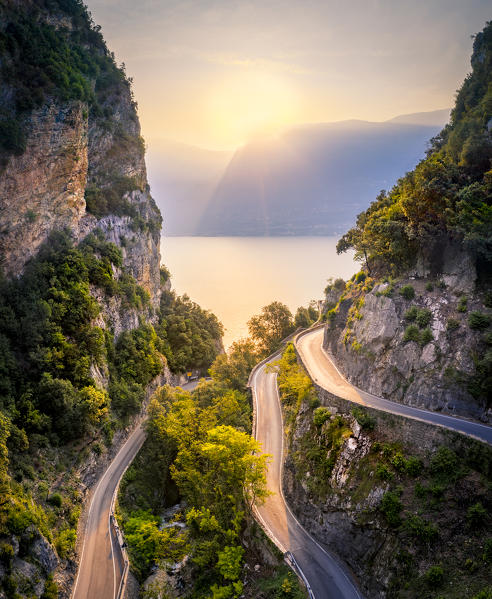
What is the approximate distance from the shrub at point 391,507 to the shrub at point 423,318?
1087 cm

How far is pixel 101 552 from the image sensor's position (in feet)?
76.8

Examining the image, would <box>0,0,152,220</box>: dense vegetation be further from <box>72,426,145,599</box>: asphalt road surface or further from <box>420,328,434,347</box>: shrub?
<box>420,328,434,347</box>: shrub

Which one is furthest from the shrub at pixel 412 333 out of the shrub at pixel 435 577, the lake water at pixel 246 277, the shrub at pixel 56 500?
the lake water at pixel 246 277

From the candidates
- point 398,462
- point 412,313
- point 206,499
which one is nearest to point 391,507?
point 398,462

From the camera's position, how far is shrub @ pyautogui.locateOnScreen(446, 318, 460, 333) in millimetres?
22250

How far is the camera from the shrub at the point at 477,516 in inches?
627

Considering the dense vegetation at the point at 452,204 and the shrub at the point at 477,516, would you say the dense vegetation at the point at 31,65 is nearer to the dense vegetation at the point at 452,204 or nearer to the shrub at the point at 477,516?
the dense vegetation at the point at 452,204

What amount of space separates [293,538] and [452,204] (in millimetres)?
24799

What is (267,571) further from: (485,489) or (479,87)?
(479,87)

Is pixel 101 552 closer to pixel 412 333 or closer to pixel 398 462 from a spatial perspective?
pixel 398 462

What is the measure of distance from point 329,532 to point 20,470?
2014cm

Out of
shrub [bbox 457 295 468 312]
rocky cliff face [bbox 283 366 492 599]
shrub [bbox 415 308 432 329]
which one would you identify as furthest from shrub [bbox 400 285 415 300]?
rocky cliff face [bbox 283 366 492 599]

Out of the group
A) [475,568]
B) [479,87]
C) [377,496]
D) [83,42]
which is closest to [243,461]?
[377,496]

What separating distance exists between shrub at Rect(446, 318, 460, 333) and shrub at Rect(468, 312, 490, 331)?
2.61 feet
